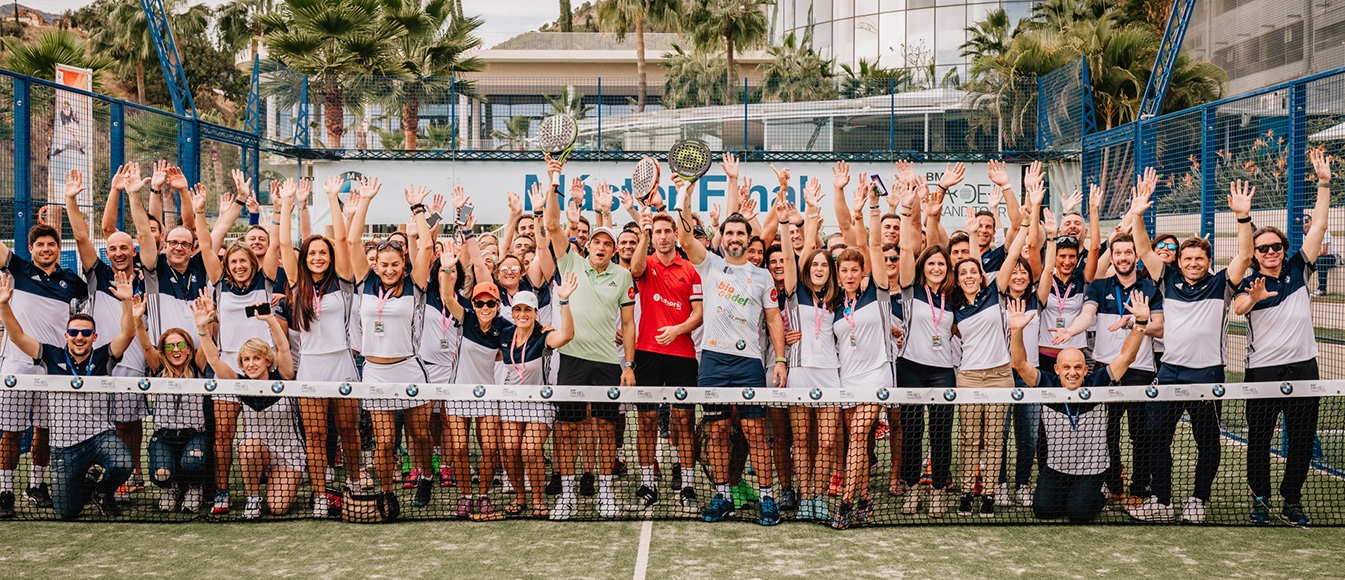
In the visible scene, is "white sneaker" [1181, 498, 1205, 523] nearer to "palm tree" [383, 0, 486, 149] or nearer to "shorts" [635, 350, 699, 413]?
"shorts" [635, 350, 699, 413]

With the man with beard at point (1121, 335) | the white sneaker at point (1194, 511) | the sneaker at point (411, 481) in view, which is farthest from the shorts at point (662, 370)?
the white sneaker at point (1194, 511)

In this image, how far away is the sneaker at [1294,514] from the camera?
6.36 meters

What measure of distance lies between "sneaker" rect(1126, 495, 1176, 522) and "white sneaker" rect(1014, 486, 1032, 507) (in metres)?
0.64

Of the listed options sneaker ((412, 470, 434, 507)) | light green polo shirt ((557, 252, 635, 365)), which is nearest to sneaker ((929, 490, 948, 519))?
light green polo shirt ((557, 252, 635, 365))

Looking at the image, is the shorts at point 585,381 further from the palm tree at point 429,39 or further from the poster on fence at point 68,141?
the palm tree at point 429,39

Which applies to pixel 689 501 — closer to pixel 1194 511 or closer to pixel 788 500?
pixel 788 500

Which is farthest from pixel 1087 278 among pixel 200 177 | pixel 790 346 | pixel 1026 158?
pixel 200 177

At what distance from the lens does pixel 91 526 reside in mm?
6301

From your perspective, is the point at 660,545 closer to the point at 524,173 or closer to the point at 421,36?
the point at 524,173

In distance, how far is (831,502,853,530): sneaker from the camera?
6336 mm

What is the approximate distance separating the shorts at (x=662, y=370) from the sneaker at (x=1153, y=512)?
2.87 metres

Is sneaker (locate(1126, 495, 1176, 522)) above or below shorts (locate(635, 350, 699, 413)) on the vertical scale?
below

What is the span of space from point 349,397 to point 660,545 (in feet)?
6.84

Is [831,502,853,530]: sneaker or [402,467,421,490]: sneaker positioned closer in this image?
[831,502,853,530]: sneaker
